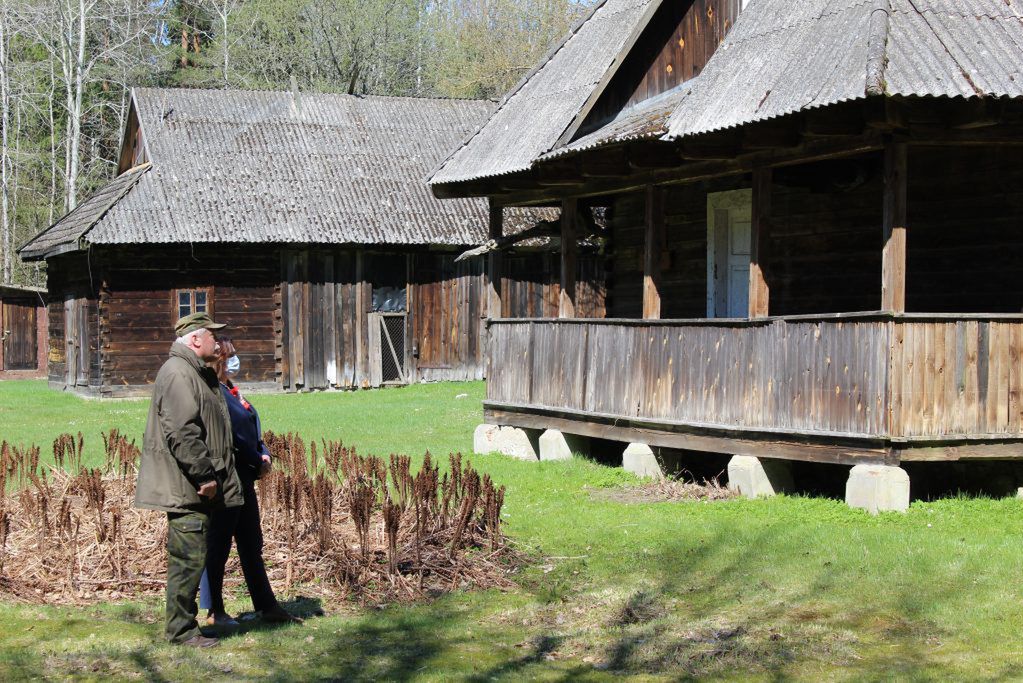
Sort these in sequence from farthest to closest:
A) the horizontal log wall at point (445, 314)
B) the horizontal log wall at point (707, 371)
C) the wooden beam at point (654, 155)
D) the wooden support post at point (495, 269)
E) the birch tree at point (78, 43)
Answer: the birch tree at point (78, 43) < the horizontal log wall at point (445, 314) < the wooden support post at point (495, 269) < the wooden beam at point (654, 155) < the horizontal log wall at point (707, 371)

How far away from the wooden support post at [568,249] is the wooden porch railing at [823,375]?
3.76ft

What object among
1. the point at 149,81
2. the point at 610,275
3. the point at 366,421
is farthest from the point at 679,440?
the point at 149,81

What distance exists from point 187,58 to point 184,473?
4144 centimetres

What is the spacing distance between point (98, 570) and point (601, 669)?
145 inches

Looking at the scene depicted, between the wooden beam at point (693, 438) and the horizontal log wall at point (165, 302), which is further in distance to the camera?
the horizontal log wall at point (165, 302)

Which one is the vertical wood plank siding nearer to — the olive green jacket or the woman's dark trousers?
the woman's dark trousers

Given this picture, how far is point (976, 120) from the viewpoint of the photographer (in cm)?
1048

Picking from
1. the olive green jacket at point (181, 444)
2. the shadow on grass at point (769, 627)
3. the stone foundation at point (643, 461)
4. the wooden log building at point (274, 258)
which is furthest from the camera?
the wooden log building at point (274, 258)

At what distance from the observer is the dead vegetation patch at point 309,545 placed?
8672mm

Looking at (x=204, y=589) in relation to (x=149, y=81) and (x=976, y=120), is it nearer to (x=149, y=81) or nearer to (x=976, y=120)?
(x=976, y=120)

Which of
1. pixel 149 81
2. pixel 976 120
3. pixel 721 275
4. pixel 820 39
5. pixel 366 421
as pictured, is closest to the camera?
pixel 976 120

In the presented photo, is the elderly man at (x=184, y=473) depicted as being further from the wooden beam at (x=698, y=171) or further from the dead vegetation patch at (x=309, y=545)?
the wooden beam at (x=698, y=171)

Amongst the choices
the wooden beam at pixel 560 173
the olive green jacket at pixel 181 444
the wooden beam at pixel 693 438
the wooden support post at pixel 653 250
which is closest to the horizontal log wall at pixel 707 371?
the wooden beam at pixel 693 438

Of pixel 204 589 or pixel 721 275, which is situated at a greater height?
pixel 721 275
